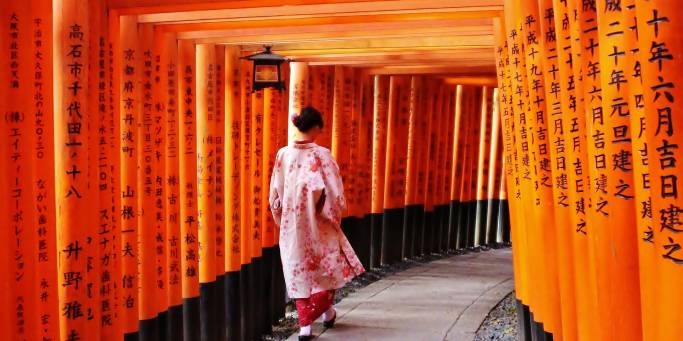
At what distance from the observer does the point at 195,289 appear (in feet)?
20.4

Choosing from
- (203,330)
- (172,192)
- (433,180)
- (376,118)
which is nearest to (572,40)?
(172,192)

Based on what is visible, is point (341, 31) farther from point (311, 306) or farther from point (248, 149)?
point (311, 306)

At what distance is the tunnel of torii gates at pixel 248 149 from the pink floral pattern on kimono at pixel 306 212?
557 millimetres

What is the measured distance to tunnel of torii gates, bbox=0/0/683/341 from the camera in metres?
2.30

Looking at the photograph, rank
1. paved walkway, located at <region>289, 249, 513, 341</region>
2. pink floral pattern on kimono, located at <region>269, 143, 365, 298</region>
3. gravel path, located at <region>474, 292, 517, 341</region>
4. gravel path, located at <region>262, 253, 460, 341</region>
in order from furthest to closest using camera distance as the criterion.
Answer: gravel path, located at <region>262, 253, 460, 341</region>
paved walkway, located at <region>289, 249, 513, 341</region>
gravel path, located at <region>474, 292, 517, 341</region>
pink floral pattern on kimono, located at <region>269, 143, 365, 298</region>

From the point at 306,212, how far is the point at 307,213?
1cm

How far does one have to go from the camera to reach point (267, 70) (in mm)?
6820

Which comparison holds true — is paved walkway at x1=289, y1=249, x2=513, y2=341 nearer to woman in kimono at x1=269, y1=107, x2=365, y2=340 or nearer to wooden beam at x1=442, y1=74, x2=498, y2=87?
woman in kimono at x1=269, y1=107, x2=365, y2=340

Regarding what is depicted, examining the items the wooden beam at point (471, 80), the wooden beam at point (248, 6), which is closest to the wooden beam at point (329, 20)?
the wooden beam at point (248, 6)

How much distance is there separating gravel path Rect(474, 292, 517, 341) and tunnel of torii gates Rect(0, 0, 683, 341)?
1.58 metres

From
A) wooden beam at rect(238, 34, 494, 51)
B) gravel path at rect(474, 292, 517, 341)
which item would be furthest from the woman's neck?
gravel path at rect(474, 292, 517, 341)


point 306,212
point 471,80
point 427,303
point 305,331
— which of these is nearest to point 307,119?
point 306,212

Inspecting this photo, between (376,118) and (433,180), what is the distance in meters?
2.18

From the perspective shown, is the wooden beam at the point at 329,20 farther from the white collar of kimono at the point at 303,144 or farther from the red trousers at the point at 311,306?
the red trousers at the point at 311,306
